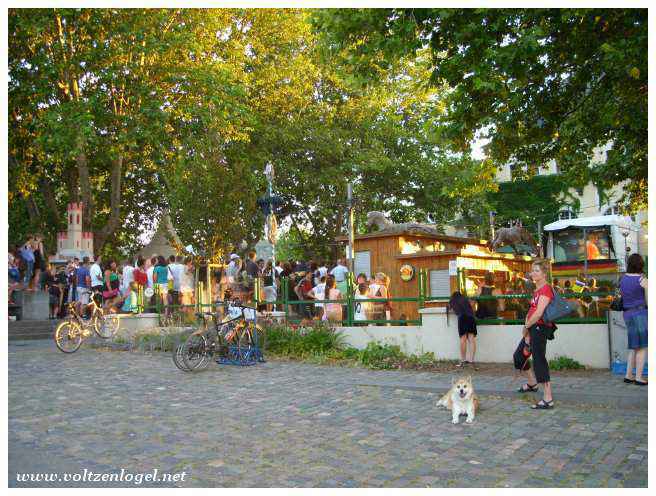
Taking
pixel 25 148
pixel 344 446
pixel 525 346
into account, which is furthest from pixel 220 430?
pixel 25 148

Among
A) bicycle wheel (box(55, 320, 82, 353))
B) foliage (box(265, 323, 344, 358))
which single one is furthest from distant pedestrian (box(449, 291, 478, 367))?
bicycle wheel (box(55, 320, 82, 353))

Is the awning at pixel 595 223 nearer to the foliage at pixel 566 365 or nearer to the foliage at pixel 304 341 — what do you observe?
the foliage at pixel 304 341

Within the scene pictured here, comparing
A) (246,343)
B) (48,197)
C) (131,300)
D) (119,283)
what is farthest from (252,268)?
(48,197)

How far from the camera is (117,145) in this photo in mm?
27281

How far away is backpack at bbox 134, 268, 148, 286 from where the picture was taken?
18719mm

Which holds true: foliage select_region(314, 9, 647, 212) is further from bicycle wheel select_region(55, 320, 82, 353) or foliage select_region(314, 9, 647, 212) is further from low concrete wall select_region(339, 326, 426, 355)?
bicycle wheel select_region(55, 320, 82, 353)

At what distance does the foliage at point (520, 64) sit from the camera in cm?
1041

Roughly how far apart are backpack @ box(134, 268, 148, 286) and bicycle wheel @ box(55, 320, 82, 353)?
141 inches

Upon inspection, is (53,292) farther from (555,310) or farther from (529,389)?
(555,310)

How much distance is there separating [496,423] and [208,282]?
39.7 ft

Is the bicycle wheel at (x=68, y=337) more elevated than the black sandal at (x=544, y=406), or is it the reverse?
the bicycle wheel at (x=68, y=337)

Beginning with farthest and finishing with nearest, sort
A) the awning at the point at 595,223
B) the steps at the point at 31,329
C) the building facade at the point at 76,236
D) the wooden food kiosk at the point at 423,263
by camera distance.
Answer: the building facade at the point at 76,236 < the awning at the point at 595,223 < the steps at the point at 31,329 < the wooden food kiosk at the point at 423,263

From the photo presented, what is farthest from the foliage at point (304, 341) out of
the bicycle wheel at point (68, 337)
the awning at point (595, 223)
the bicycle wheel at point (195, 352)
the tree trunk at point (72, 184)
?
the tree trunk at point (72, 184)

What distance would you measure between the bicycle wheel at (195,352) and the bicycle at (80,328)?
4374 mm
